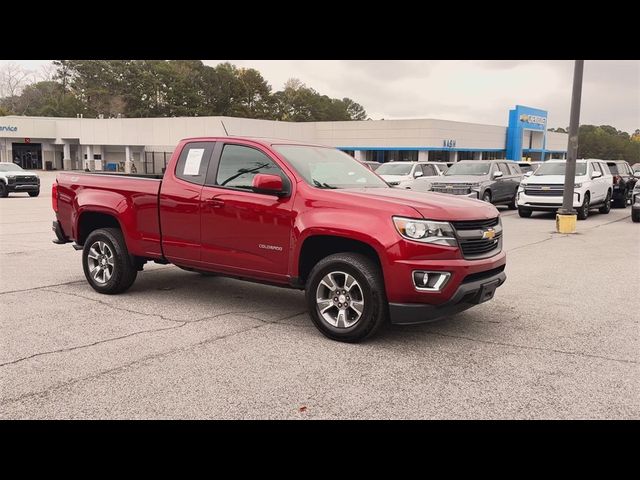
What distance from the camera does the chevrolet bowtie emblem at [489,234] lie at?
568cm

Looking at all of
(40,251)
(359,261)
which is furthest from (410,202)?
(40,251)

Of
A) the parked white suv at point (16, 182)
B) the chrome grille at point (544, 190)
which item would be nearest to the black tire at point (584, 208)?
the chrome grille at point (544, 190)

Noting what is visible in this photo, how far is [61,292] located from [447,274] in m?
5.01

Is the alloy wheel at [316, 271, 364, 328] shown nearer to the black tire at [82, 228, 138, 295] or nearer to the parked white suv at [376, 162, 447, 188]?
the black tire at [82, 228, 138, 295]

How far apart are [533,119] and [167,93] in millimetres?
56335

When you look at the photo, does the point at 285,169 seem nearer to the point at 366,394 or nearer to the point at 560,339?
the point at 366,394

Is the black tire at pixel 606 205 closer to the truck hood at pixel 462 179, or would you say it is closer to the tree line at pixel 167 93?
the truck hood at pixel 462 179

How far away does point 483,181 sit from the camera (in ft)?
66.7

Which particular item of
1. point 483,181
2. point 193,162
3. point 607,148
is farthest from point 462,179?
point 607,148

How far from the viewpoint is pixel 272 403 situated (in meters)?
4.11

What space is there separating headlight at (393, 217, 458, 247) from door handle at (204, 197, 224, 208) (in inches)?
80.1

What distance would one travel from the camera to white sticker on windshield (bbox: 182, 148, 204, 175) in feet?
22.0

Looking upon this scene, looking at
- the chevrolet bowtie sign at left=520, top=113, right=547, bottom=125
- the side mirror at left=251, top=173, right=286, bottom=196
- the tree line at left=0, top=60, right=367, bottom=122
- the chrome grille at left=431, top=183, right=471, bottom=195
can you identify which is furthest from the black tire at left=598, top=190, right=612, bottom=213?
the tree line at left=0, top=60, right=367, bottom=122

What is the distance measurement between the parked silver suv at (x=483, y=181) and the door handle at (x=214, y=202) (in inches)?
574
